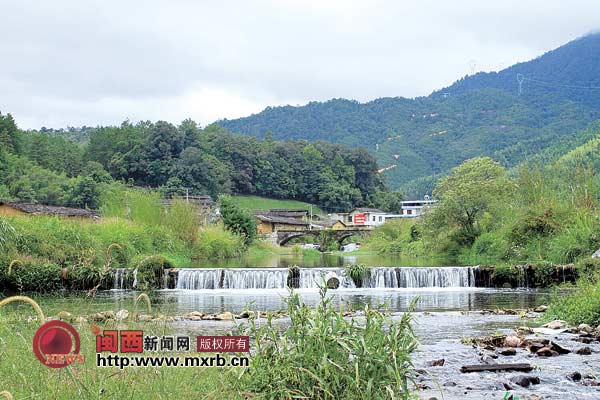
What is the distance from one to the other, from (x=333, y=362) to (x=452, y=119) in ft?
482

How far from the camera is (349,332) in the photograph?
4109mm

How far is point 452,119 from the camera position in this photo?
145375 mm

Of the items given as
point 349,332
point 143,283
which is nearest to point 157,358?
point 349,332

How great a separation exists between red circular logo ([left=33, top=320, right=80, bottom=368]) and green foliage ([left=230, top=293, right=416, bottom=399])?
1.11 m

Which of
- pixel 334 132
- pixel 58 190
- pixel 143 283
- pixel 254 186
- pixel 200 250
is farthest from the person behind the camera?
pixel 334 132

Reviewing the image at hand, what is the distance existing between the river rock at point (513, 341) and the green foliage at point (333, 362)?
4.30 meters

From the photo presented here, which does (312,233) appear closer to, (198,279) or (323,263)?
(323,263)

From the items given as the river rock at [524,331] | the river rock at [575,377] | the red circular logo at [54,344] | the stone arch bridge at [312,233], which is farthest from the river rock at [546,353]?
the stone arch bridge at [312,233]

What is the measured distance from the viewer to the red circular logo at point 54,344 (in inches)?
131

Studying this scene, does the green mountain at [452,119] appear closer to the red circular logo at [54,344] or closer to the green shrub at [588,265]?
the green shrub at [588,265]

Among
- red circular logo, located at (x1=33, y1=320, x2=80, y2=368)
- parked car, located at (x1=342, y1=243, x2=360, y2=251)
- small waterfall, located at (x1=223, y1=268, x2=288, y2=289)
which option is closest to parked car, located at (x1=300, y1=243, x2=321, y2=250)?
parked car, located at (x1=342, y1=243, x2=360, y2=251)

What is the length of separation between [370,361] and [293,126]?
154m

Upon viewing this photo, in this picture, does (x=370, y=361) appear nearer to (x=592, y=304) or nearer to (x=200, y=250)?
(x=592, y=304)

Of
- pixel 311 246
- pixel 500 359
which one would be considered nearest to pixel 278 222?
pixel 311 246
